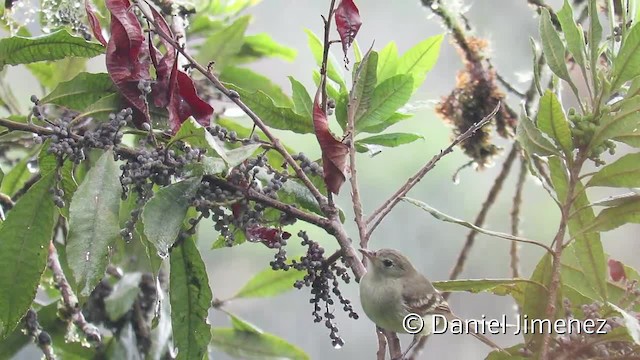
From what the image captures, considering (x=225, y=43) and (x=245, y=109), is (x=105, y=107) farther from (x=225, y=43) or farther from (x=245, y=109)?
(x=225, y=43)

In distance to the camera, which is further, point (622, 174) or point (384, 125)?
point (384, 125)

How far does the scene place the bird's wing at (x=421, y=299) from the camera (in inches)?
34.0

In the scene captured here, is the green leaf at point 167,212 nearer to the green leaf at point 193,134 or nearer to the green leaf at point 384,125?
the green leaf at point 193,134

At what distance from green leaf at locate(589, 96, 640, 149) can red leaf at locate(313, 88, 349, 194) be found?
0.28 m

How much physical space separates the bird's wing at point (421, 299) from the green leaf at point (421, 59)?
28cm

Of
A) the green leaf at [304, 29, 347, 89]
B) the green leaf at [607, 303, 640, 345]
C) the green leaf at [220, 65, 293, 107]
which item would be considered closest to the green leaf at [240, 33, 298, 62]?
the green leaf at [220, 65, 293, 107]

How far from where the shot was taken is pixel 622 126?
0.81 metres

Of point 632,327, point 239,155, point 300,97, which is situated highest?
point 300,97

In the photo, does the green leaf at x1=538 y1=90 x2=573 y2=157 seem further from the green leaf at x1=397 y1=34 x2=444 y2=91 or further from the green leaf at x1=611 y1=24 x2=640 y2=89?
the green leaf at x1=397 y1=34 x2=444 y2=91

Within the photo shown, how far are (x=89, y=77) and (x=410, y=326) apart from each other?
43 centimetres

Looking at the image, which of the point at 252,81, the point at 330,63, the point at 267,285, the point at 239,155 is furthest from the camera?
the point at 252,81

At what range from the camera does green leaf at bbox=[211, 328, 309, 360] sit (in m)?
1.18

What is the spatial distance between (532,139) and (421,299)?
0.71 ft
